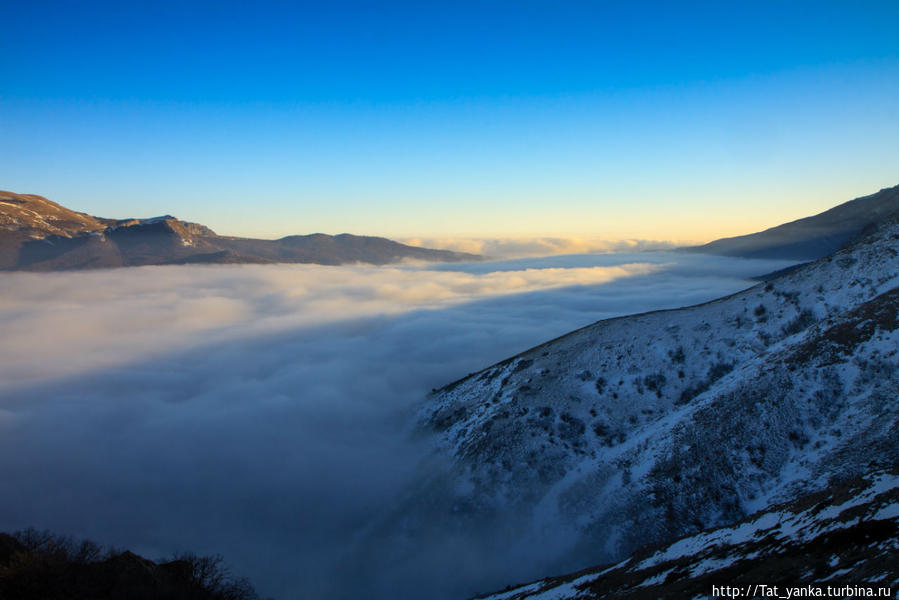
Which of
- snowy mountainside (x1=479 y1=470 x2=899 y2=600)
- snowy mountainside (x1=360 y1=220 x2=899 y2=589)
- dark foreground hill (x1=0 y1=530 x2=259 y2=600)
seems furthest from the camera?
snowy mountainside (x1=360 y1=220 x2=899 y2=589)

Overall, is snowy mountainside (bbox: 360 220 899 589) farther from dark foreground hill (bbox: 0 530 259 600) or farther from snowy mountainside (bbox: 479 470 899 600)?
dark foreground hill (bbox: 0 530 259 600)

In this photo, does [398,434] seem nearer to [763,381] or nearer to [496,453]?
[496,453]

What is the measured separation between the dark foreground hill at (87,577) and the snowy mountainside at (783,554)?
26.4 m

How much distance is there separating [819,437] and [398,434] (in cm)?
5955

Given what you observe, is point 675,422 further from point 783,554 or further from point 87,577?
point 87,577

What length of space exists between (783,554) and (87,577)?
40879 millimetres

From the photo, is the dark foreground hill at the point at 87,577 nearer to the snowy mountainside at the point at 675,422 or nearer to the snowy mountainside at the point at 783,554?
the snowy mountainside at the point at 675,422

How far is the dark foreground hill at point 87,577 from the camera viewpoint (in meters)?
25.5

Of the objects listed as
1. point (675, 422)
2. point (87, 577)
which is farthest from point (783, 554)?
point (87, 577)

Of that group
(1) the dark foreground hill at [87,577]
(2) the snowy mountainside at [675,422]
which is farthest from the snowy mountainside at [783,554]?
(1) the dark foreground hill at [87,577]

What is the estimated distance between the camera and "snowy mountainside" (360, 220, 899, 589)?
1647 inches

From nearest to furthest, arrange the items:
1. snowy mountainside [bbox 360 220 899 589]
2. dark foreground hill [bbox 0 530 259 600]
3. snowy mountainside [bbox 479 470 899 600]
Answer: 1. snowy mountainside [bbox 479 470 899 600]
2. dark foreground hill [bbox 0 530 259 600]
3. snowy mountainside [bbox 360 220 899 589]

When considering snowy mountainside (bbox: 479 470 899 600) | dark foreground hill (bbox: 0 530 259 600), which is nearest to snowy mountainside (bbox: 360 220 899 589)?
snowy mountainside (bbox: 479 470 899 600)

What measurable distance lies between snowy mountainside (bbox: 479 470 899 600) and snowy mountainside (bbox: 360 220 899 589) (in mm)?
16322
